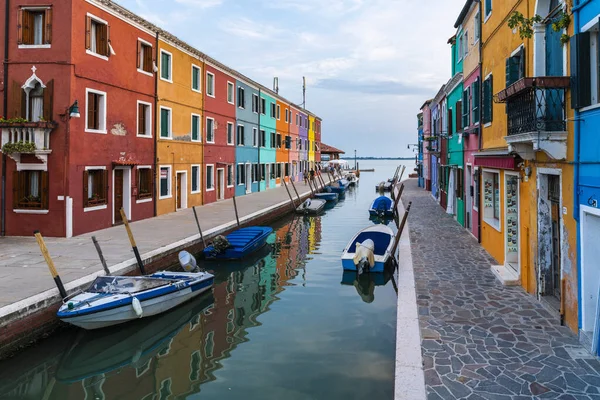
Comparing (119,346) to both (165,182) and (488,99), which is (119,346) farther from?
(165,182)

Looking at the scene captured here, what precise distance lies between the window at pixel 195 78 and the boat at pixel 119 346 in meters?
17.6

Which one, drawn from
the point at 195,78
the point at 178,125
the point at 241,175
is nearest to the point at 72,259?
the point at 178,125

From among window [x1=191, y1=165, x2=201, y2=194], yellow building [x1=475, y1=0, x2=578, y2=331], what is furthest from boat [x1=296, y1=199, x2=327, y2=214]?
yellow building [x1=475, y1=0, x2=578, y2=331]

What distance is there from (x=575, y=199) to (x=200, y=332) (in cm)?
749

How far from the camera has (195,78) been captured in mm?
26062

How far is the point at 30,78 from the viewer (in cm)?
1555

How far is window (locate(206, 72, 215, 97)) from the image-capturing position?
27828 millimetres

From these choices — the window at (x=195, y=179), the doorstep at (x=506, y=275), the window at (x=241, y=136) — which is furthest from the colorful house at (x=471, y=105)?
the window at (x=241, y=136)

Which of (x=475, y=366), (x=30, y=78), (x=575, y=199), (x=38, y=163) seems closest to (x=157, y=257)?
(x=38, y=163)

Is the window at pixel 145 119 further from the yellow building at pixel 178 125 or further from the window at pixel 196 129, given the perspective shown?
the window at pixel 196 129

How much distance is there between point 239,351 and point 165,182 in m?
15.6

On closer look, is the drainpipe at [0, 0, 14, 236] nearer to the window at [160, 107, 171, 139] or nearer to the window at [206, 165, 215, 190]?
the window at [160, 107, 171, 139]

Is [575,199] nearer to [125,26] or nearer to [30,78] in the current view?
[30,78]

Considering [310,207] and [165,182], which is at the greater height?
[165,182]
